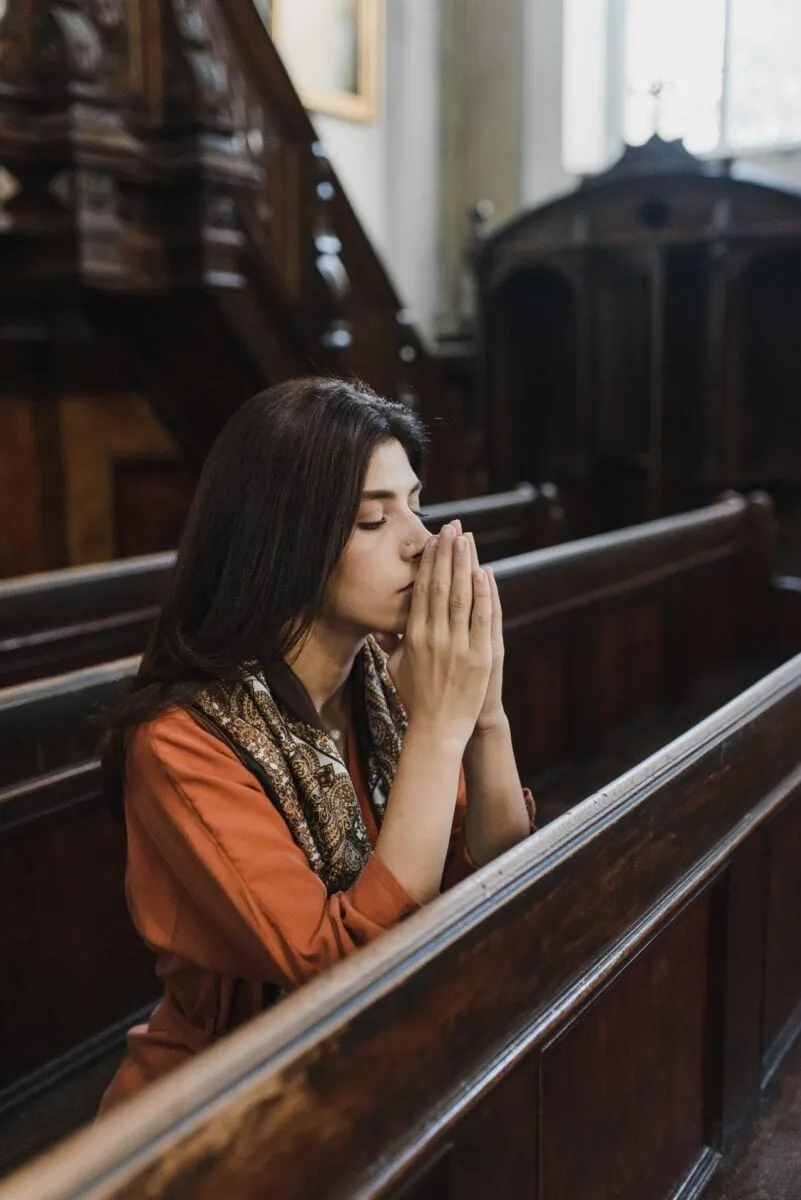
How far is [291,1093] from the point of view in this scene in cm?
88

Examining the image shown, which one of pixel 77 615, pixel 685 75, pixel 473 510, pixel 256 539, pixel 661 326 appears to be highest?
pixel 685 75

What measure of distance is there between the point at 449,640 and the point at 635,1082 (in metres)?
0.58

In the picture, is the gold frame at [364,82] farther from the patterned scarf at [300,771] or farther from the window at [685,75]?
the patterned scarf at [300,771]

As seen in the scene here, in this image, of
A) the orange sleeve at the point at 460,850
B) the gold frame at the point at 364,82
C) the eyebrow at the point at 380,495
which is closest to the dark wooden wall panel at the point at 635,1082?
the orange sleeve at the point at 460,850

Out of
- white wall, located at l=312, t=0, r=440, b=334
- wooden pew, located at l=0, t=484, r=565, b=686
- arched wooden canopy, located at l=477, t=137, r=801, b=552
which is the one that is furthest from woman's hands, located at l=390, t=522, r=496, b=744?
white wall, located at l=312, t=0, r=440, b=334

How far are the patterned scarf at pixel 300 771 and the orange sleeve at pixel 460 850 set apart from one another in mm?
197

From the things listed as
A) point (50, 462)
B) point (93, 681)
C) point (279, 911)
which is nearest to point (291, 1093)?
point (279, 911)

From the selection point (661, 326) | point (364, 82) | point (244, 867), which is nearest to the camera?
point (244, 867)

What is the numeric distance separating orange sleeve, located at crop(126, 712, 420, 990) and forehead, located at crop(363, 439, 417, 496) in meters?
0.32

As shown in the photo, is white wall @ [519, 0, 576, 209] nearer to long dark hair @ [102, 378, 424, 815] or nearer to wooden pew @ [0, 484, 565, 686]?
wooden pew @ [0, 484, 565, 686]

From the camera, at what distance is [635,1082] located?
4.80 ft

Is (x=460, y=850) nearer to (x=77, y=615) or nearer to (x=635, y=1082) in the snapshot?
(x=635, y=1082)

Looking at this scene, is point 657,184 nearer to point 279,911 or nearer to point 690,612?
point 690,612

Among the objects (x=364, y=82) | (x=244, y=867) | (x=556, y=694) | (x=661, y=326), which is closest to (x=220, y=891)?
(x=244, y=867)
